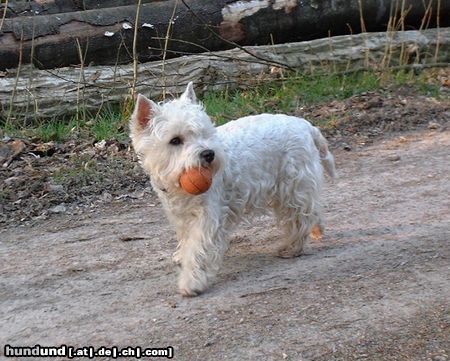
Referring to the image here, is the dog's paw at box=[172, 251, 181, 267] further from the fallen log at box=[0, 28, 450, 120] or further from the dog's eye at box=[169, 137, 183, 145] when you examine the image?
the fallen log at box=[0, 28, 450, 120]

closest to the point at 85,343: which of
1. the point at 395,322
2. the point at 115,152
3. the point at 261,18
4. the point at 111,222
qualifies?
the point at 395,322

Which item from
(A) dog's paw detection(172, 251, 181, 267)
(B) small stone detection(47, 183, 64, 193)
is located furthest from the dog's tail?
(B) small stone detection(47, 183, 64, 193)

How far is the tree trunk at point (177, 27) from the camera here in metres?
10.1

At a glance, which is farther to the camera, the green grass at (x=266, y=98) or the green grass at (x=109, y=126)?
the green grass at (x=266, y=98)

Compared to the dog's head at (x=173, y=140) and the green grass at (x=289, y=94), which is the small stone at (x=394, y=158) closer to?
the green grass at (x=289, y=94)

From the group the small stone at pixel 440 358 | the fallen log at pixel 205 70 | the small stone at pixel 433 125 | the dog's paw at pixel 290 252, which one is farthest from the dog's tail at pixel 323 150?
the fallen log at pixel 205 70

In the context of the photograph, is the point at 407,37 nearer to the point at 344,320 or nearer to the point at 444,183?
the point at 444,183

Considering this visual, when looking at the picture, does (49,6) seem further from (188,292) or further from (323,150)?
(188,292)

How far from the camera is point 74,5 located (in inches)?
452

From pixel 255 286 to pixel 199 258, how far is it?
16.9 inches

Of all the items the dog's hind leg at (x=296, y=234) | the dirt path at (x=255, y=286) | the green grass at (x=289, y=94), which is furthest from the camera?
the green grass at (x=289, y=94)

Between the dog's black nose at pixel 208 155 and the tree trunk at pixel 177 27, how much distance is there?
4.81 meters

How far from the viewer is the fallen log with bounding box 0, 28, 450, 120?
375 inches

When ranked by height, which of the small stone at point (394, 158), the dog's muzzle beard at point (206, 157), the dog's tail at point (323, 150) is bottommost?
the small stone at point (394, 158)
